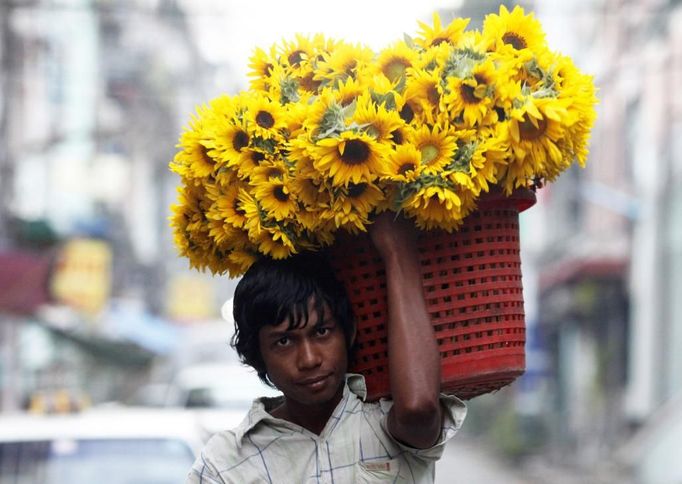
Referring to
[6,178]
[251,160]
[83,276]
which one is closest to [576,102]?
[251,160]

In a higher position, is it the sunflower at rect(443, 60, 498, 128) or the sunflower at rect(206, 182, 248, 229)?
the sunflower at rect(443, 60, 498, 128)

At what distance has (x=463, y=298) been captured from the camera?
2.37 metres

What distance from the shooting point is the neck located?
2.38 meters

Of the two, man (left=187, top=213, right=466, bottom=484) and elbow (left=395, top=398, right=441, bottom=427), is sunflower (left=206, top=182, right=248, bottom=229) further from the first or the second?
elbow (left=395, top=398, right=441, bottom=427)

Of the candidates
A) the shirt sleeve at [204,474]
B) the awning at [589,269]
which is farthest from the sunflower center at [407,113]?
the awning at [589,269]

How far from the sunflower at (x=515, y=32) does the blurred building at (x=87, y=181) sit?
1252 centimetres

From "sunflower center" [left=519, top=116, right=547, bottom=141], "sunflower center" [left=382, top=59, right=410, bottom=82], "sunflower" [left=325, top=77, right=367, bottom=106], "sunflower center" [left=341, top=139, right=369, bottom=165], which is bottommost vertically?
"sunflower center" [left=341, top=139, right=369, bottom=165]

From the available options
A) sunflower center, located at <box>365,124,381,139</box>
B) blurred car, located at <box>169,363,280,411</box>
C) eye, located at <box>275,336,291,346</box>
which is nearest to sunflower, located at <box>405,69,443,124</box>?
sunflower center, located at <box>365,124,381,139</box>

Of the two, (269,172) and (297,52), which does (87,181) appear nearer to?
(297,52)

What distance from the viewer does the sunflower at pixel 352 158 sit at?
2.23 metres

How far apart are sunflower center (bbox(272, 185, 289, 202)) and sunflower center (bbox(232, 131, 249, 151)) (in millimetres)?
115

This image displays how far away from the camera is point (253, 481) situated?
2.33m

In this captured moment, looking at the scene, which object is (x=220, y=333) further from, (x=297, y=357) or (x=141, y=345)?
(x=297, y=357)

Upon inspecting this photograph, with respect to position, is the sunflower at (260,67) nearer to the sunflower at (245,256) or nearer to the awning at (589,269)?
the sunflower at (245,256)
